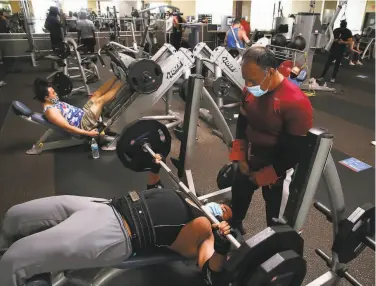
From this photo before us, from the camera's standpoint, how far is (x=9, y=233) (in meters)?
1.49

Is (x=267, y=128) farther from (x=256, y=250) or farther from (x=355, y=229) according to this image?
(x=256, y=250)

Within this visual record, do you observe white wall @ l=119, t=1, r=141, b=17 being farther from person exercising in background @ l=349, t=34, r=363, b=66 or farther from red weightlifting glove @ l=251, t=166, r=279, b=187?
red weightlifting glove @ l=251, t=166, r=279, b=187

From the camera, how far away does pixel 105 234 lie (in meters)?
1.30

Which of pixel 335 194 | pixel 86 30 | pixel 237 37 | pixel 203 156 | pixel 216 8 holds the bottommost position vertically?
pixel 203 156

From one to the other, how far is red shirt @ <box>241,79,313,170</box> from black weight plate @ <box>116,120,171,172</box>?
23.9 inches

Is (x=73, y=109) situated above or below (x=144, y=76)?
below

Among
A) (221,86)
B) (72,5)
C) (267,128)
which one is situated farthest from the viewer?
(72,5)

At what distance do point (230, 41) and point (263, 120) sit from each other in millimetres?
4319

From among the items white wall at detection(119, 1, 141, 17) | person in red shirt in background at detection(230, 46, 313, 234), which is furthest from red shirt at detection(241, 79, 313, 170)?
white wall at detection(119, 1, 141, 17)

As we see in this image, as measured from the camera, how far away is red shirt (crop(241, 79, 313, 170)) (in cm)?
138

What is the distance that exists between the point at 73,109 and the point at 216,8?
26.0 feet

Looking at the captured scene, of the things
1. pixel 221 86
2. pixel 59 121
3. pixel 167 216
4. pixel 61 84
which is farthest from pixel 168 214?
pixel 61 84

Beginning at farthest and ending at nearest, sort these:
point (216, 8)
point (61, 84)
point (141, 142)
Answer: point (216, 8)
point (61, 84)
point (141, 142)

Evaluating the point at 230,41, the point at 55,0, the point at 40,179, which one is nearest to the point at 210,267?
the point at 40,179
